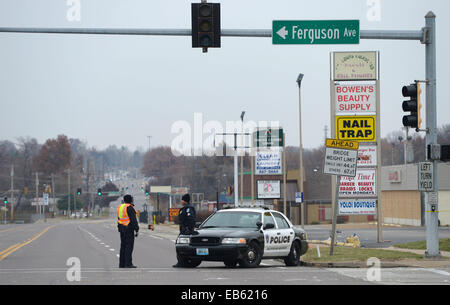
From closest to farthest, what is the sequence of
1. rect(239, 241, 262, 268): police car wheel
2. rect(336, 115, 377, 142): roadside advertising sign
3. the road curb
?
1. rect(239, 241, 262, 268): police car wheel
2. the road curb
3. rect(336, 115, 377, 142): roadside advertising sign

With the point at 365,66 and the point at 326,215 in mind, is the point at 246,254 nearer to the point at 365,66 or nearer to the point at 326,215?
the point at 365,66

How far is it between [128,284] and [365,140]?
22.1 m

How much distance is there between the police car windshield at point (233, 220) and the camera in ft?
67.4

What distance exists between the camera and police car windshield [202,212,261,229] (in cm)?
2055

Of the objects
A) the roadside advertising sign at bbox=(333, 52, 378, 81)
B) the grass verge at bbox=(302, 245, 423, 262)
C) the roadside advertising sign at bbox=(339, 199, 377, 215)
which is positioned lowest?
the grass verge at bbox=(302, 245, 423, 262)

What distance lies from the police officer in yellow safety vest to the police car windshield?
78.4 inches

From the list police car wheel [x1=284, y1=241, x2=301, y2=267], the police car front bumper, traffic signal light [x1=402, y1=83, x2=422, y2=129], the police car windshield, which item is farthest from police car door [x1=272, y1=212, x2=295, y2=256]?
traffic signal light [x1=402, y1=83, x2=422, y2=129]

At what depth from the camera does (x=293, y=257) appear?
21.2 m

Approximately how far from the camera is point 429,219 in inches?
852

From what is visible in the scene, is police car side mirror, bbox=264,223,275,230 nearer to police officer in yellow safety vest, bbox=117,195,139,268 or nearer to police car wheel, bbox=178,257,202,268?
police car wheel, bbox=178,257,202,268

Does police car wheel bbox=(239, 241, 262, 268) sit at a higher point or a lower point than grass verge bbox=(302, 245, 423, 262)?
higher

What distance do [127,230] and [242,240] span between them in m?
3.03

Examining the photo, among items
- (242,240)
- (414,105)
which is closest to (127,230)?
(242,240)
